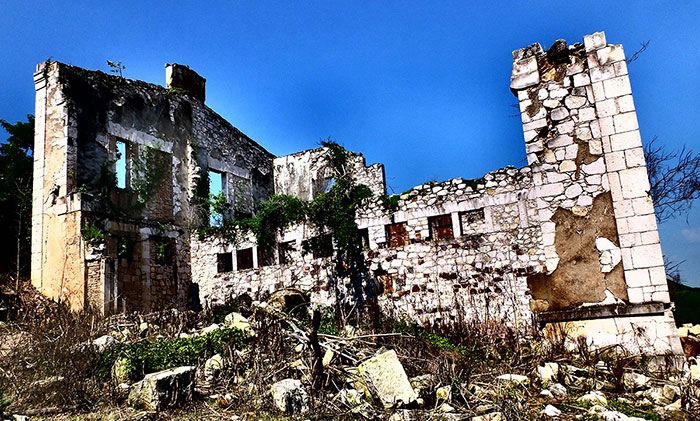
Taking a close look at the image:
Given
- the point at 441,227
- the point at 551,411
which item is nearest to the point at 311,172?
the point at 441,227

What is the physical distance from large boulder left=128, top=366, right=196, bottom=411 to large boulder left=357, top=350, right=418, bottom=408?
2350mm

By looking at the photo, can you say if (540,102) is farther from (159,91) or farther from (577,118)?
(159,91)

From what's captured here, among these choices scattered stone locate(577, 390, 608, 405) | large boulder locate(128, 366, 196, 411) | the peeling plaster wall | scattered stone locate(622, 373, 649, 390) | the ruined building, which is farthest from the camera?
the peeling plaster wall

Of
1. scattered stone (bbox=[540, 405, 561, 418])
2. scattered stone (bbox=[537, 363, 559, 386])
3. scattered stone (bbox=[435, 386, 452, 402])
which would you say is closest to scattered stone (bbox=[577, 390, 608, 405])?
scattered stone (bbox=[540, 405, 561, 418])

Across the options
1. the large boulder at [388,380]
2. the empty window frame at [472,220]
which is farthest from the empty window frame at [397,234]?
the large boulder at [388,380]

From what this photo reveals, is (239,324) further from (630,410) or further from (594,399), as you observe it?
(630,410)

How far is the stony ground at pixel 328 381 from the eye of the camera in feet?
17.9

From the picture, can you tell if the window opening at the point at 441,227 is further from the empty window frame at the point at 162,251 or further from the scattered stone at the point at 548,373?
the empty window frame at the point at 162,251

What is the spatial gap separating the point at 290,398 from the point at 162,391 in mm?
1648

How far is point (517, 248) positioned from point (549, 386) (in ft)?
20.9

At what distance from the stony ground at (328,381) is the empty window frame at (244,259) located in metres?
8.09

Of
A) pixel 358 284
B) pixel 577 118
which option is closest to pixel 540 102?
pixel 577 118

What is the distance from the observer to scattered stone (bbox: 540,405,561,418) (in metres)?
5.12

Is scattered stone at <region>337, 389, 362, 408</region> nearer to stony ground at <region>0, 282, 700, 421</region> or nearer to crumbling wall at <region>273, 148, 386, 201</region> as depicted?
stony ground at <region>0, 282, 700, 421</region>
